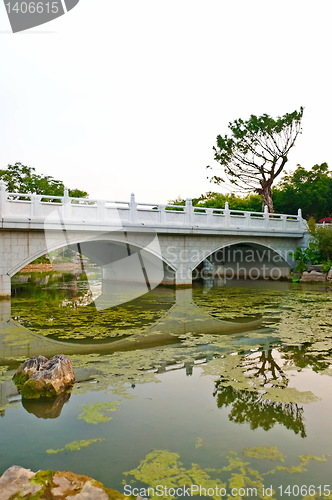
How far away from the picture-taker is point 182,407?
4.62m

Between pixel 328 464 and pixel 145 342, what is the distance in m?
4.42

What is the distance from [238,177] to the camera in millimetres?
Answer: 26234

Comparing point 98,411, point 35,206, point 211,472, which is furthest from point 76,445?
point 35,206

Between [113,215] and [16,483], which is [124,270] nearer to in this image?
[113,215]

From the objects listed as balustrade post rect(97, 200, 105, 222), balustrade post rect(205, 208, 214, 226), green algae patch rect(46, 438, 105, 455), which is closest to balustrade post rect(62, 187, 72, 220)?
balustrade post rect(97, 200, 105, 222)

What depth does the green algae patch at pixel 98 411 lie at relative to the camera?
13.9ft

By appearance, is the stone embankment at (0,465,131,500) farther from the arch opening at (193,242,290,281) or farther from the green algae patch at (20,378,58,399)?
the arch opening at (193,242,290,281)

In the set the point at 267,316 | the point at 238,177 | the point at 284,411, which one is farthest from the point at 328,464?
the point at 238,177

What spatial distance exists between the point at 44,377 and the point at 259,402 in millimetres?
2487

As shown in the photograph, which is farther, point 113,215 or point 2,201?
point 113,215

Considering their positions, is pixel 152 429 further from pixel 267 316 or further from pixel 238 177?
pixel 238 177

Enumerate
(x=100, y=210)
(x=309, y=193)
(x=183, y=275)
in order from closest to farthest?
(x=100, y=210), (x=183, y=275), (x=309, y=193)

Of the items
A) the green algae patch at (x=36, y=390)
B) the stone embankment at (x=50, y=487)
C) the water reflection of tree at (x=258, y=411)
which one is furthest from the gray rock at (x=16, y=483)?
the water reflection of tree at (x=258, y=411)

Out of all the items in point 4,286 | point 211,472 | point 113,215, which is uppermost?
point 113,215
